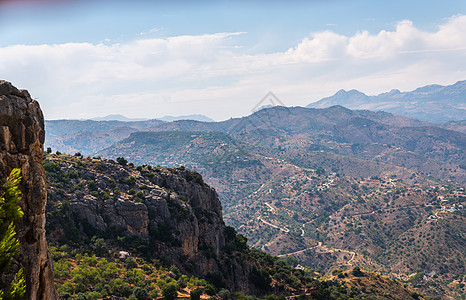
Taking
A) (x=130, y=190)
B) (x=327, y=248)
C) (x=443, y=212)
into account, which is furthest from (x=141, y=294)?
(x=443, y=212)

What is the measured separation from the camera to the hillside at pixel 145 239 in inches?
1759

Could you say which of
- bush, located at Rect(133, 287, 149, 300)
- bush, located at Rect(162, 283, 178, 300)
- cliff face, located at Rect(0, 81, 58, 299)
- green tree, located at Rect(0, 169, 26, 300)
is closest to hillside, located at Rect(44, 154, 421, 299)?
bush, located at Rect(133, 287, 149, 300)

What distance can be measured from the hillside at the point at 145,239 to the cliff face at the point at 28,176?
24.4 metres

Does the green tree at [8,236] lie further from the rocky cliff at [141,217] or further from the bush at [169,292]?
the rocky cliff at [141,217]

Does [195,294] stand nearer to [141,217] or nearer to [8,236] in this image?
[141,217]

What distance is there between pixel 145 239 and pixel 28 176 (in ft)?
144

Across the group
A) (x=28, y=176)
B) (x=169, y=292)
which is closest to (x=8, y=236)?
(x=28, y=176)

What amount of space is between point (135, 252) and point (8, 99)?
42.1m

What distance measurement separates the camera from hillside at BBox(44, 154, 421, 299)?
4469cm

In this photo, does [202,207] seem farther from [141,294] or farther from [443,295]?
[443,295]

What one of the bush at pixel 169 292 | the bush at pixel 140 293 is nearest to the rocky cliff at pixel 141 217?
the bush at pixel 169 292

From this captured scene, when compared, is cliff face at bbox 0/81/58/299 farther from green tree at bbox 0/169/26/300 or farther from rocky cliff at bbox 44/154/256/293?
rocky cliff at bbox 44/154/256/293

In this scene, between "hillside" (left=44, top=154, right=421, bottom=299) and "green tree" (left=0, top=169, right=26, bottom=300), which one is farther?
Result: "hillside" (left=44, top=154, right=421, bottom=299)

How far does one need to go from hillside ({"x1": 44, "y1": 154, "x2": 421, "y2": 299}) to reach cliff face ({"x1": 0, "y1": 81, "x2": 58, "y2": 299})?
24.4 m
